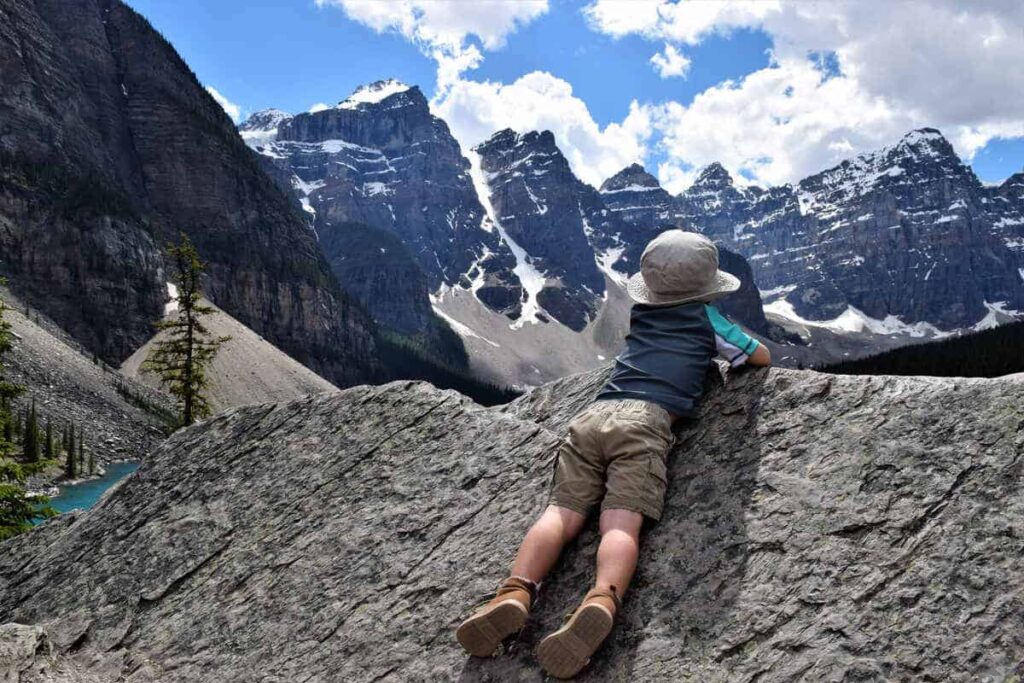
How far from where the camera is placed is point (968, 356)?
114m

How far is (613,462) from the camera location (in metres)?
5.68

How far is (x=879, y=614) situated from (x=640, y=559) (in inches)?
67.9

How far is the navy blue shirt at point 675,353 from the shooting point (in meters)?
6.22

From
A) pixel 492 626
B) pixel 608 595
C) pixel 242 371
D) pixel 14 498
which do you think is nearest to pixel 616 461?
pixel 608 595

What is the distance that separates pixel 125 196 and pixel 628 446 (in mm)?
175459

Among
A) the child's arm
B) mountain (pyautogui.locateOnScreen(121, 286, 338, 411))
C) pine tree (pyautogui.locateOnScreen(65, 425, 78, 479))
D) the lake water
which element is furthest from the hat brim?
mountain (pyautogui.locateOnScreen(121, 286, 338, 411))

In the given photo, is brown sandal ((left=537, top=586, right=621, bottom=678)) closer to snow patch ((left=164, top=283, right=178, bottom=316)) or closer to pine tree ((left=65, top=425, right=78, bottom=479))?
pine tree ((left=65, top=425, right=78, bottom=479))

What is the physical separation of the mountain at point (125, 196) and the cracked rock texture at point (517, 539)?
13558 centimetres

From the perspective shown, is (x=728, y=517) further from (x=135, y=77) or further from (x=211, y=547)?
(x=135, y=77)

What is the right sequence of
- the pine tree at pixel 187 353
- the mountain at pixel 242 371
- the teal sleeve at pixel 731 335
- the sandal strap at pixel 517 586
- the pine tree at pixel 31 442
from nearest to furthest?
the sandal strap at pixel 517 586, the teal sleeve at pixel 731 335, the pine tree at pixel 187 353, the pine tree at pixel 31 442, the mountain at pixel 242 371

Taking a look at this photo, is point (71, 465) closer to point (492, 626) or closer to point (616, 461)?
point (492, 626)

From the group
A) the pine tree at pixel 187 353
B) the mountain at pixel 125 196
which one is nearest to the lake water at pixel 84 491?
the pine tree at pixel 187 353

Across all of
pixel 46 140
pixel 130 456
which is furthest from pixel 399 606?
pixel 46 140

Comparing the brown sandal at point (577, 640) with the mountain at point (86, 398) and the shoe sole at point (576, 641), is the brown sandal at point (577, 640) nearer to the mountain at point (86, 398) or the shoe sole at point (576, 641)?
the shoe sole at point (576, 641)
